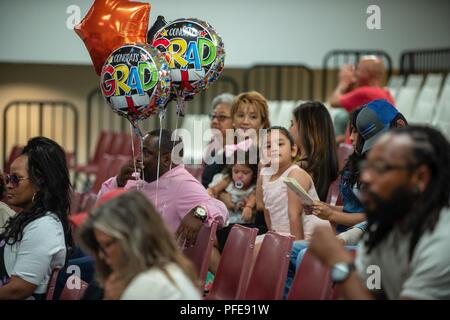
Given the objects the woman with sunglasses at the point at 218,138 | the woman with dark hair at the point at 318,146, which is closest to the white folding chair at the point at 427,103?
the woman with sunglasses at the point at 218,138

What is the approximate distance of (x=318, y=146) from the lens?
513 centimetres

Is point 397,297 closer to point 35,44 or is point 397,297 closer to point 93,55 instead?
point 93,55

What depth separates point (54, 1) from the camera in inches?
433

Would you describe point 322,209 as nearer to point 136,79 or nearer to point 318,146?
point 318,146

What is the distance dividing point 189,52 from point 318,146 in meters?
0.94

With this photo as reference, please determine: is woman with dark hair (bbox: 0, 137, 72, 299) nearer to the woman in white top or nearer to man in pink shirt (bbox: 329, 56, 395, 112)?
the woman in white top

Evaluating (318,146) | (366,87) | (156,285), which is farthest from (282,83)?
(156,285)

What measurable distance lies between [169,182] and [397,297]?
6.58 feet

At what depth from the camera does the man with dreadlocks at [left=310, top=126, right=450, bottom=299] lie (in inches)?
106

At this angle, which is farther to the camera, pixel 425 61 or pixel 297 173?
A: pixel 425 61

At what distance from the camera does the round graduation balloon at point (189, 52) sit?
4652mm

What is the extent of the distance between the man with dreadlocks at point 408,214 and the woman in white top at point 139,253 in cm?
40

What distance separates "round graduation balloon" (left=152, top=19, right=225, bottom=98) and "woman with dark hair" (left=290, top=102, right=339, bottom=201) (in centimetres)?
69
